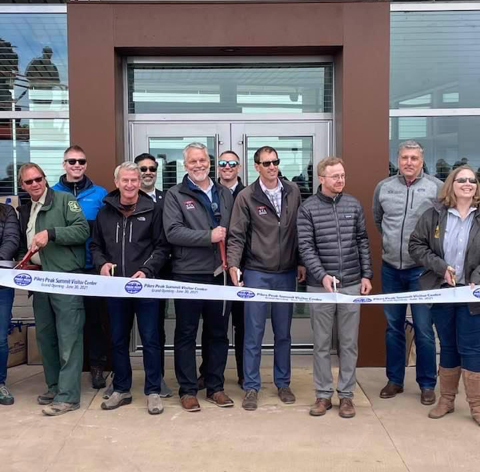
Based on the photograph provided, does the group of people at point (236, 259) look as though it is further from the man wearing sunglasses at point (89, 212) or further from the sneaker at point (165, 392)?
the sneaker at point (165, 392)

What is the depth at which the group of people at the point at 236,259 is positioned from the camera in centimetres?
477

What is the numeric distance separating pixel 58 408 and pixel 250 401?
1511 millimetres

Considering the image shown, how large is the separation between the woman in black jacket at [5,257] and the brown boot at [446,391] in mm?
3418

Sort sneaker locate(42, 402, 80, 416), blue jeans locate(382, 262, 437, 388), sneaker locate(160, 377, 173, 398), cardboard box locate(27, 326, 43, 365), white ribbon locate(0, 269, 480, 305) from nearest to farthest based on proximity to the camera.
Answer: white ribbon locate(0, 269, 480, 305) < sneaker locate(42, 402, 80, 416) < blue jeans locate(382, 262, 437, 388) < sneaker locate(160, 377, 173, 398) < cardboard box locate(27, 326, 43, 365)

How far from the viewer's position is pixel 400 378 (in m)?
5.36

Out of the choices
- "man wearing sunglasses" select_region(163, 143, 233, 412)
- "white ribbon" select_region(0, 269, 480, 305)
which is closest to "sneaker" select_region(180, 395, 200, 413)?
"man wearing sunglasses" select_region(163, 143, 233, 412)

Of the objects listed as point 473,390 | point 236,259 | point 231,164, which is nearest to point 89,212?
point 231,164

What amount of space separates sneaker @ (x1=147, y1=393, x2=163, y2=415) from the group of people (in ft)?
0.05

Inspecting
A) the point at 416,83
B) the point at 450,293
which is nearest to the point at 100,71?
the point at 416,83

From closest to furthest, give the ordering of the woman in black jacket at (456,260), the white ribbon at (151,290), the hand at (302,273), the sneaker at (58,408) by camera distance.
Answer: the woman in black jacket at (456,260) → the white ribbon at (151,290) → the sneaker at (58,408) → the hand at (302,273)

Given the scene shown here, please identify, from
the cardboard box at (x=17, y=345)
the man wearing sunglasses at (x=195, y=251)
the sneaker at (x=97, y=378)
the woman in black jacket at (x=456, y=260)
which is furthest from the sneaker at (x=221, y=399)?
the cardboard box at (x=17, y=345)

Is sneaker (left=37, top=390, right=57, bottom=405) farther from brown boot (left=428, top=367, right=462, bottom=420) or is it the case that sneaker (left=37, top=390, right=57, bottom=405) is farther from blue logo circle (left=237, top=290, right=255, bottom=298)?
brown boot (left=428, top=367, right=462, bottom=420)

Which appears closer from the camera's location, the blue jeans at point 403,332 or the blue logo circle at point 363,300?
the blue logo circle at point 363,300

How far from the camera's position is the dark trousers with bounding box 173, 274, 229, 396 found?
495 centimetres
